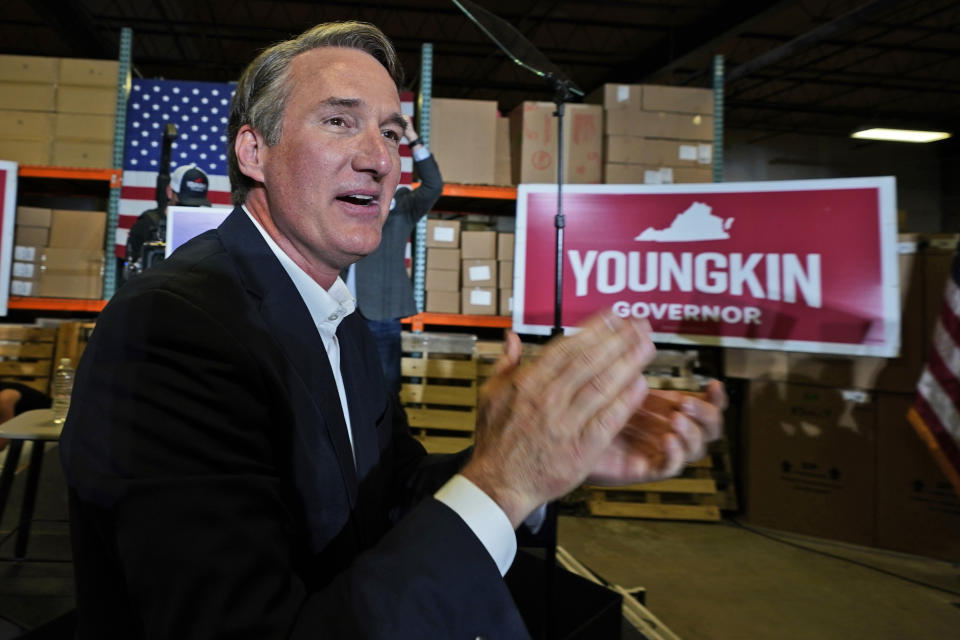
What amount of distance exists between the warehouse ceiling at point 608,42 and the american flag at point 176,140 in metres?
4.58

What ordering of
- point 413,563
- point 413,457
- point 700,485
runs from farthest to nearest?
point 700,485, point 413,457, point 413,563

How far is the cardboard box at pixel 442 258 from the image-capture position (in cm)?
A: 471

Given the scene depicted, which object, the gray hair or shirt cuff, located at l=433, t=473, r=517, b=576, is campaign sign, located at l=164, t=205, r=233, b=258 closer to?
the gray hair

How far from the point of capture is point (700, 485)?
12.6 feet

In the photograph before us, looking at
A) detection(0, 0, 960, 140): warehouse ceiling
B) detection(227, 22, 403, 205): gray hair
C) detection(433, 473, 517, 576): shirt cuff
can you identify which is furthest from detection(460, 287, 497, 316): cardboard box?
detection(0, 0, 960, 140): warehouse ceiling

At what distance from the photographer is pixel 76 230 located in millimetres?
4859

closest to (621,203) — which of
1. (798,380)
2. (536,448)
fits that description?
(798,380)

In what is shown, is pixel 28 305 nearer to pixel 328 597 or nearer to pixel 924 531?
pixel 328 597

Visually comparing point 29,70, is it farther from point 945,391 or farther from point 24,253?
point 945,391

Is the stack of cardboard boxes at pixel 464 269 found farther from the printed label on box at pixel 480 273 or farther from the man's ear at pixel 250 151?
the man's ear at pixel 250 151

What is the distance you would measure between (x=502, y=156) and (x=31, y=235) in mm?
3728

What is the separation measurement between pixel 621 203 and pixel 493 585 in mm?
3386

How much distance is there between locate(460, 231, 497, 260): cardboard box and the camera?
4.72 meters

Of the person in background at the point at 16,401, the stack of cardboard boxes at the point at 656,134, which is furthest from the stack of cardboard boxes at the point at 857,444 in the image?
the person in background at the point at 16,401
